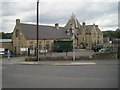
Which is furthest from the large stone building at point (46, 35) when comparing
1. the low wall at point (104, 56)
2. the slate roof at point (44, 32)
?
the low wall at point (104, 56)

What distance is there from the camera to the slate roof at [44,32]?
4809cm

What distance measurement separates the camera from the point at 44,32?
5216 centimetres

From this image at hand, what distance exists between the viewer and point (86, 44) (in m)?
64.6

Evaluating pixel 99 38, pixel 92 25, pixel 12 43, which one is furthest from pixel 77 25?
pixel 12 43

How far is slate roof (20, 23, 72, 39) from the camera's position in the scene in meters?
48.1

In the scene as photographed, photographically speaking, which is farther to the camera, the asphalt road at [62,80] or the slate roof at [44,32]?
the slate roof at [44,32]

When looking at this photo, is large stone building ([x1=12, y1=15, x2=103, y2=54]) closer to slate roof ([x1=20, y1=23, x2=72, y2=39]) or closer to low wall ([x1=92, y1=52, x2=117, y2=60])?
slate roof ([x1=20, y1=23, x2=72, y2=39])

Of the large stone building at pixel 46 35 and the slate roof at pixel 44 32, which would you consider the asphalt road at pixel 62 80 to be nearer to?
the large stone building at pixel 46 35

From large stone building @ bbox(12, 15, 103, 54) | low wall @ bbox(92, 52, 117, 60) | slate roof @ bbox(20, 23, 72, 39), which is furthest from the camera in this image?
slate roof @ bbox(20, 23, 72, 39)

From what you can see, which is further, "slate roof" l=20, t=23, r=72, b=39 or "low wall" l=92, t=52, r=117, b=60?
"slate roof" l=20, t=23, r=72, b=39

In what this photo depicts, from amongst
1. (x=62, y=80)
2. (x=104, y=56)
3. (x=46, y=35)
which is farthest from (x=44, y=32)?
(x=62, y=80)

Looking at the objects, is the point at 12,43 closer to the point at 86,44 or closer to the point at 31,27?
the point at 31,27

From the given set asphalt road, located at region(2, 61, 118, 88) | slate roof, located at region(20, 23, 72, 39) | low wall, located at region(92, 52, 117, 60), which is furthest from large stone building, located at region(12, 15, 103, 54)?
asphalt road, located at region(2, 61, 118, 88)

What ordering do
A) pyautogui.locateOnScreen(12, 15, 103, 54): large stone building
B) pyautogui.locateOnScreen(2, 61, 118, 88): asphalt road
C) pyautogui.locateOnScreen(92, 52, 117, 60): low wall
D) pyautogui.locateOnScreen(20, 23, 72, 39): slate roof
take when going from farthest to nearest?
1. pyautogui.locateOnScreen(20, 23, 72, 39): slate roof
2. pyautogui.locateOnScreen(12, 15, 103, 54): large stone building
3. pyautogui.locateOnScreen(92, 52, 117, 60): low wall
4. pyautogui.locateOnScreen(2, 61, 118, 88): asphalt road
